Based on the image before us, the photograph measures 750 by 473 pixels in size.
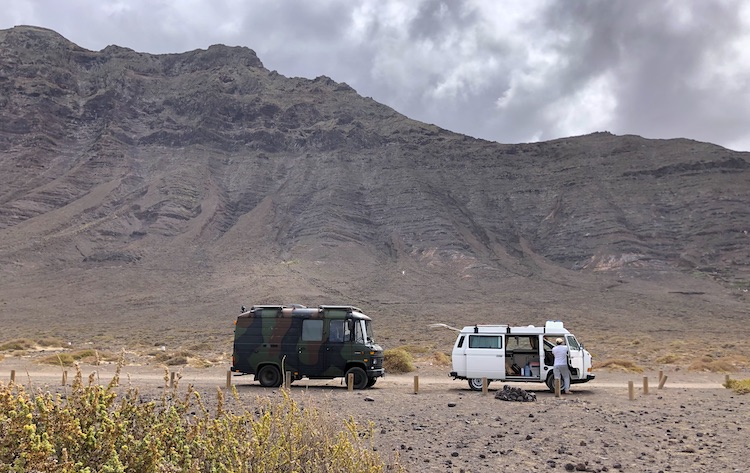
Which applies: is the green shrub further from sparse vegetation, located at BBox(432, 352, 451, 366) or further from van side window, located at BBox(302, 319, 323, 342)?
sparse vegetation, located at BBox(432, 352, 451, 366)

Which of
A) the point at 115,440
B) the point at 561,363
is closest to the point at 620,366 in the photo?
the point at 561,363

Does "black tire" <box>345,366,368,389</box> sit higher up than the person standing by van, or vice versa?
the person standing by van

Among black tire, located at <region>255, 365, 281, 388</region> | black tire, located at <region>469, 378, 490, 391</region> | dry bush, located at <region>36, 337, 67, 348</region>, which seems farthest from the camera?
dry bush, located at <region>36, 337, 67, 348</region>

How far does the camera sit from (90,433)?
400 cm

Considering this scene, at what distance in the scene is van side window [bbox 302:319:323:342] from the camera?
20.7 metres

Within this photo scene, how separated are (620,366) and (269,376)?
20110mm

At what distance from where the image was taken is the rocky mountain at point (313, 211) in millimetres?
73000

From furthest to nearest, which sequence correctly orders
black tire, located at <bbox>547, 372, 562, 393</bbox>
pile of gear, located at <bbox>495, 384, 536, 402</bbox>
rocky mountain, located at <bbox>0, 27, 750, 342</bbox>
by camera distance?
rocky mountain, located at <bbox>0, 27, 750, 342</bbox> → black tire, located at <bbox>547, 372, 562, 393</bbox> → pile of gear, located at <bbox>495, 384, 536, 402</bbox>

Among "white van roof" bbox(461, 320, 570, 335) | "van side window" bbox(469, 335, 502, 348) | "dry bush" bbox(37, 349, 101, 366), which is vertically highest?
"white van roof" bbox(461, 320, 570, 335)

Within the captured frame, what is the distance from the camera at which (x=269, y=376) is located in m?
20.8

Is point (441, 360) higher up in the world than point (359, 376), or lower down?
higher up

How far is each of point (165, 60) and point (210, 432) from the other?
15736cm

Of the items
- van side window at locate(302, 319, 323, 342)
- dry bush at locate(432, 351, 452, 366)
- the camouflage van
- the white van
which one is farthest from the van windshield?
dry bush at locate(432, 351, 452, 366)

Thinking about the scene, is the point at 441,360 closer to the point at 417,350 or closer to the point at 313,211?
the point at 417,350
